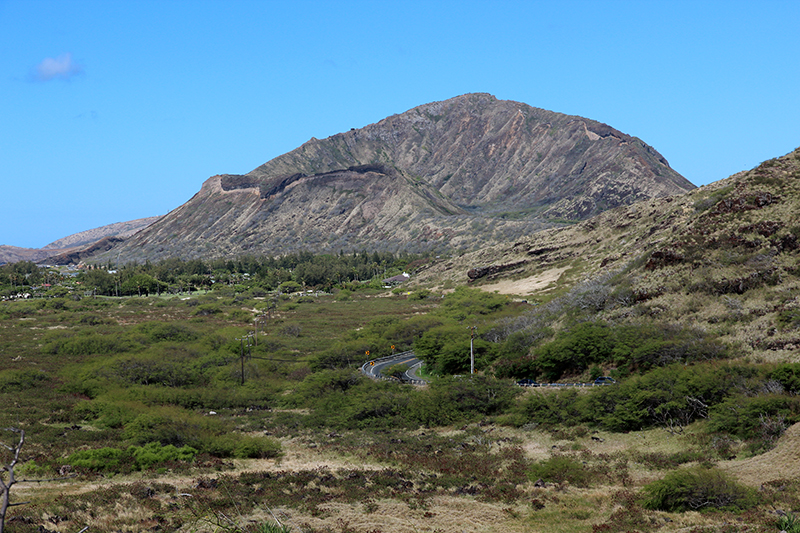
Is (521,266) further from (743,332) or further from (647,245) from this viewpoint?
(743,332)

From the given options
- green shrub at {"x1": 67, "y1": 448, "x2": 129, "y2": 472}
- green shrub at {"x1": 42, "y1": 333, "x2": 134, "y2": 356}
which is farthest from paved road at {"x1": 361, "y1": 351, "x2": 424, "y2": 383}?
green shrub at {"x1": 42, "y1": 333, "x2": 134, "y2": 356}

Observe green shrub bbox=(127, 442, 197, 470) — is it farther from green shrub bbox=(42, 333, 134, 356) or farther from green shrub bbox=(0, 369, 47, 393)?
green shrub bbox=(42, 333, 134, 356)

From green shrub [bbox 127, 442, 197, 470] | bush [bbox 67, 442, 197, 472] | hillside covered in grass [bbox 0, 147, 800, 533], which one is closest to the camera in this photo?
hillside covered in grass [bbox 0, 147, 800, 533]

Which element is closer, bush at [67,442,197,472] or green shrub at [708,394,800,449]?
green shrub at [708,394,800,449]

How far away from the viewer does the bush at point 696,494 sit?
809 inches

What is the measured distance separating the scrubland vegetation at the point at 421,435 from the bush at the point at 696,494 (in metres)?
0.06

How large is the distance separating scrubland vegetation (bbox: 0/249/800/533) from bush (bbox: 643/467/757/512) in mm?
56

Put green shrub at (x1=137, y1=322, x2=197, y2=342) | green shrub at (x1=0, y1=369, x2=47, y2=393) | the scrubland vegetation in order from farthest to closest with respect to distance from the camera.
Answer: green shrub at (x1=137, y1=322, x2=197, y2=342) → green shrub at (x1=0, y1=369, x2=47, y2=393) → the scrubland vegetation

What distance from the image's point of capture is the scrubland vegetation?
2064 centimetres

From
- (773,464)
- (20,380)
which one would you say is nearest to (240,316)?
(20,380)

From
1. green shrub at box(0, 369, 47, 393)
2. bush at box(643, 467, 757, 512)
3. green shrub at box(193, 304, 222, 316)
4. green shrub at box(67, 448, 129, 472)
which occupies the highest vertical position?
green shrub at box(193, 304, 222, 316)

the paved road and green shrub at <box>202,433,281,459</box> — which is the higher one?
green shrub at <box>202,433,281,459</box>

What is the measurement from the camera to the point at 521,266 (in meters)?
133

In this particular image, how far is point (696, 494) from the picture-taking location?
2072 centimetres
